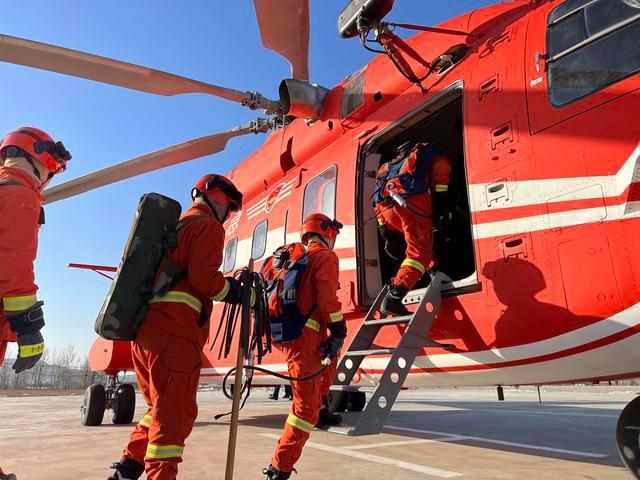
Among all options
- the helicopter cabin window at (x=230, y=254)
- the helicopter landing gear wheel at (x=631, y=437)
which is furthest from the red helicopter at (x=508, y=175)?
the helicopter cabin window at (x=230, y=254)

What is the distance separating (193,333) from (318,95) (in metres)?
4.37

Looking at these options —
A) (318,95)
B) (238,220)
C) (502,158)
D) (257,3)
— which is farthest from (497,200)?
(238,220)

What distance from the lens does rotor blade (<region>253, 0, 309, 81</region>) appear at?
224 inches

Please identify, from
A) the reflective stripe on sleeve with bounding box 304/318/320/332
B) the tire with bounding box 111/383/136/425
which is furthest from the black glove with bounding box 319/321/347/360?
the tire with bounding box 111/383/136/425

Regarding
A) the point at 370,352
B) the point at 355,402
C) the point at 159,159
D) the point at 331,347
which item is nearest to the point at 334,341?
the point at 331,347

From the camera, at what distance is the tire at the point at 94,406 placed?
7.74 metres

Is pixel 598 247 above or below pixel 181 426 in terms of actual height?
above

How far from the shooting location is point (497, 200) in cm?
344

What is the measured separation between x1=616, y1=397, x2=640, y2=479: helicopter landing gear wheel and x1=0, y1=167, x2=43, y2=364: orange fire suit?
3.99 m

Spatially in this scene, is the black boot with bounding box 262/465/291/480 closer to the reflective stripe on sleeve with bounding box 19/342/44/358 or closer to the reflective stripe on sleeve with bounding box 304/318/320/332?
the reflective stripe on sleeve with bounding box 304/318/320/332

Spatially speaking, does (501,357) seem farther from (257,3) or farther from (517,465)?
(257,3)

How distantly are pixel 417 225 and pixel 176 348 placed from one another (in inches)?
94.1

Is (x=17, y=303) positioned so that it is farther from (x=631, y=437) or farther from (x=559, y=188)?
(x=631, y=437)

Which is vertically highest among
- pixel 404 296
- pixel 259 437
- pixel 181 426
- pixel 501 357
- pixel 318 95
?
pixel 318 95
